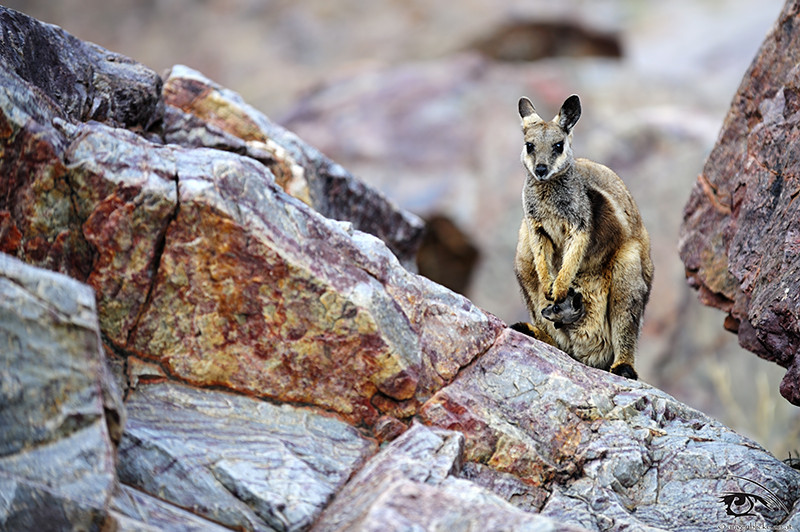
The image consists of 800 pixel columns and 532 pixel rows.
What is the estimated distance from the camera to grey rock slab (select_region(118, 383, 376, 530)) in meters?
5.39

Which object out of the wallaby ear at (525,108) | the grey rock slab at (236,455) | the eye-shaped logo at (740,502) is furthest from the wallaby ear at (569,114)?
the grey rock slab at (236,455)

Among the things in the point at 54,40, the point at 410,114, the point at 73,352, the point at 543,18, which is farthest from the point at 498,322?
the point at 543,18

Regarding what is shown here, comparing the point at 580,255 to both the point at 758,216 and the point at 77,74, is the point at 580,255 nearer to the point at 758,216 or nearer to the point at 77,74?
the point at 758,216

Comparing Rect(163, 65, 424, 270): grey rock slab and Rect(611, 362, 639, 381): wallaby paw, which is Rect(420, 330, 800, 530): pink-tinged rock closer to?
Rect(611, 362, 639, 381): wallaby paw

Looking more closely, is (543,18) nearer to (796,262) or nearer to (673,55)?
(673,55)

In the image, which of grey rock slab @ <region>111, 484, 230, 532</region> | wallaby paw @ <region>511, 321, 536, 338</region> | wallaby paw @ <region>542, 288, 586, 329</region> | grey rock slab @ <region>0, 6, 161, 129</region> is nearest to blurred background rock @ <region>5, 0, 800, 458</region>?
wallaby paw @ <region>542, 288, 586, 329</region>

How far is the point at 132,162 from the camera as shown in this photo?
6.20 metres

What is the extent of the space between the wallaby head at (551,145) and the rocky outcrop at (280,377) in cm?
201

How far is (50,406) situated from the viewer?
4730 millimetres

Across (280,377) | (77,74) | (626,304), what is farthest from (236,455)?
(626,304)

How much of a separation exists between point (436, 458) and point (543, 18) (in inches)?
1063

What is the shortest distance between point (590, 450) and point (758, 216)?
2.99m

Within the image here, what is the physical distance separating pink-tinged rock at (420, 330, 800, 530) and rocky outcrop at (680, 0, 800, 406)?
3.13ft

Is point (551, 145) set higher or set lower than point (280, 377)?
higher
